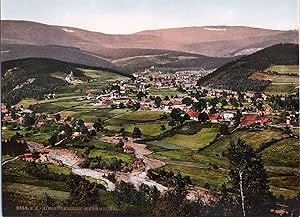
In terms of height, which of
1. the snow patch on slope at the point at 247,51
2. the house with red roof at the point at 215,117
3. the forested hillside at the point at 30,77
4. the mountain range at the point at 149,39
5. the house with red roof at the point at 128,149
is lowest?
the house with red roof at the point at 128,149

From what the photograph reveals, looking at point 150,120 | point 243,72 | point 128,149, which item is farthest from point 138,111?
point 243,72

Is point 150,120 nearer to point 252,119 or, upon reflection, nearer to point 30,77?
point 252,119

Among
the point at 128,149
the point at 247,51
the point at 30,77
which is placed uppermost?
the point at 247,51

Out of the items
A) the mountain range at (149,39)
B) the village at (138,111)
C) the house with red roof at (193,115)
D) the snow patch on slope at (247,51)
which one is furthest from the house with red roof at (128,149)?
the snow patch on slope at (247,51)

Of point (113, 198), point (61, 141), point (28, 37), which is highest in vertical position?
point (28, 37)

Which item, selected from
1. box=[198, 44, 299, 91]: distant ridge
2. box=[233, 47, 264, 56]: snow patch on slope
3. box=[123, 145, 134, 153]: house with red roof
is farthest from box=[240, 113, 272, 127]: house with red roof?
box=[123, 145, 134, 153]: house with red roof

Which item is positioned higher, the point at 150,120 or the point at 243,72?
the point at 243,72

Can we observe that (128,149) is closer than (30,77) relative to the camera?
Yes

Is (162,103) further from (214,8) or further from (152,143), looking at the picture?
(214,8)

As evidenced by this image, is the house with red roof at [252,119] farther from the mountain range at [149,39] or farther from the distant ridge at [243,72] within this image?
the mountain range at [149,39]

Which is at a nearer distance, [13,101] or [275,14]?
[275,14]

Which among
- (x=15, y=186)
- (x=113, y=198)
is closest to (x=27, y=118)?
(x=15, y=186)
